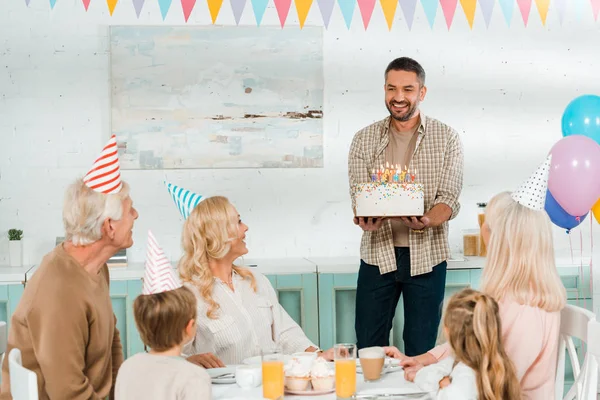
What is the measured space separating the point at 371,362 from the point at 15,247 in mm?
2239

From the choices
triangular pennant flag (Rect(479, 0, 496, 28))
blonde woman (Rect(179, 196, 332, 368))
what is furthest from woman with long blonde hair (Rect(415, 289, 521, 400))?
triangular pennant flag (Rect(479, 0, 496, 28))

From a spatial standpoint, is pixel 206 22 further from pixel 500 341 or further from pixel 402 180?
pixel 500 341

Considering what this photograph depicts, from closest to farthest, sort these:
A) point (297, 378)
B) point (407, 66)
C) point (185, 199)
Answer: point (297, 378)
point (185, 199)
point (407, 66)

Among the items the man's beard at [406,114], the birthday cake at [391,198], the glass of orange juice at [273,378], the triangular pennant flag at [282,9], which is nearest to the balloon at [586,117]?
the man's beard at [406,114]

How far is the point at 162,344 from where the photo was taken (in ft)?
5.72

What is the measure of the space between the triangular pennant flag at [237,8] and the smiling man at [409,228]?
1075 millimetres

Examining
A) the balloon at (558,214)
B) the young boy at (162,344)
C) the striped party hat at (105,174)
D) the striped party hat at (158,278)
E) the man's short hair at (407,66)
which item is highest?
the man's short hair at (407,66)

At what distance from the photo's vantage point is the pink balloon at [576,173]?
2.81 meters

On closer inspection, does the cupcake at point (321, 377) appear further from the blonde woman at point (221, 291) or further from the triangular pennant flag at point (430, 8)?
the triangular pennant flag at point (430, 8)

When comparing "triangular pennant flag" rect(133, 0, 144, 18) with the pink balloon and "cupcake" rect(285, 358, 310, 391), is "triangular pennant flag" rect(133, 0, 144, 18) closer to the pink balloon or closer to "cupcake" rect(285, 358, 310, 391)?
the pink balloon

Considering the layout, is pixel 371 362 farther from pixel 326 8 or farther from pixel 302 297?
pixel 326 8

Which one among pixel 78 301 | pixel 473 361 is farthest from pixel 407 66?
pixel 78 301

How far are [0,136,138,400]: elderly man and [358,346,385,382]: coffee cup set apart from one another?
628 mm

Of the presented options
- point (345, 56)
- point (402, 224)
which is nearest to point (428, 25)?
point (345, 56)
